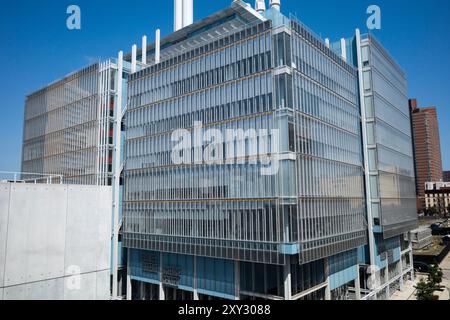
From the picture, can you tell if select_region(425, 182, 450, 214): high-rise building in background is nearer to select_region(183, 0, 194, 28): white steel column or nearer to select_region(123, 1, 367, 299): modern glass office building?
select_region(123, 1, 367, 299): modern glass office building

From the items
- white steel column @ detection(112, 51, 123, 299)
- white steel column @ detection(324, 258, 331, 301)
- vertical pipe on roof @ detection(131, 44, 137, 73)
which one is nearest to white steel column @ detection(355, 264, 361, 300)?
white steel column @ detection(324, 258, 331, 301)

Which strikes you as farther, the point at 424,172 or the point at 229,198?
the point at 424,172

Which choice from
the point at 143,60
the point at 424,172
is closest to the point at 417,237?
the point at 143,60

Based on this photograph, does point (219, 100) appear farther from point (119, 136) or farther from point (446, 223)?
point (446, 223)

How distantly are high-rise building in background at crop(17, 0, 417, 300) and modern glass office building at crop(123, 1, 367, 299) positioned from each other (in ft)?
0.52

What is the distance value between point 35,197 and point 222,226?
22431 millimetres

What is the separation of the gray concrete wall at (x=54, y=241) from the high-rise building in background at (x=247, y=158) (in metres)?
→ 17.8

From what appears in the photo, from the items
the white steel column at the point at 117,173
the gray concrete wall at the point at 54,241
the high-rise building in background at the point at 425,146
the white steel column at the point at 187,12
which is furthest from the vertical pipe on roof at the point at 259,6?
the high-rise building in background at the point at 425,146

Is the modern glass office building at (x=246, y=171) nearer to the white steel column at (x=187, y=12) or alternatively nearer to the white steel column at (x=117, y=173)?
the white steel column at (x=117, y=173)

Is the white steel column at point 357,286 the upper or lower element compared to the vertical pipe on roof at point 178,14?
lower

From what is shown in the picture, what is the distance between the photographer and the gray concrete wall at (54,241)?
1567 cm

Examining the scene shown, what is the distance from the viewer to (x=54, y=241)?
55.5 ft

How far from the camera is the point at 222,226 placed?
36.5 m

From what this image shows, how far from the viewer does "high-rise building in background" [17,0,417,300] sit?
3394cm
